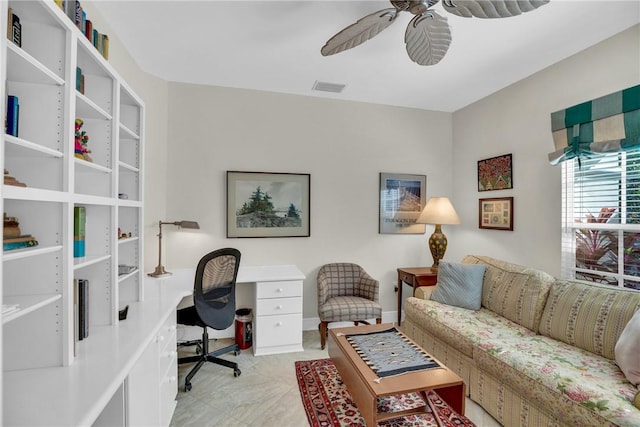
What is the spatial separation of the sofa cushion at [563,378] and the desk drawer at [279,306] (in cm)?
153

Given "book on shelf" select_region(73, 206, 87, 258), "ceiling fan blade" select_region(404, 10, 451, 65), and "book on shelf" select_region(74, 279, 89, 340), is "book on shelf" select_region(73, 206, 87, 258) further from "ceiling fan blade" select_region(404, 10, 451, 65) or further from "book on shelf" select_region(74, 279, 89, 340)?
"ceiling fan blade" select_region(404, 10, 451, 65)

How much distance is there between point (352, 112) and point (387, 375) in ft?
9.27

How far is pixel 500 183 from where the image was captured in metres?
3.24

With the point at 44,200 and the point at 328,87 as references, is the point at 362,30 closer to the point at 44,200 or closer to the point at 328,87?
the point at 328,87

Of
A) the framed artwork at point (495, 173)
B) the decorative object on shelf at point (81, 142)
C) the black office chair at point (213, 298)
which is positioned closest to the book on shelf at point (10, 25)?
the decorative object on shelf at point (81, 142)

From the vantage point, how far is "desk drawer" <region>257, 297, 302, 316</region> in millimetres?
2855

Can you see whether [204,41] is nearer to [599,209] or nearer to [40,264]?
[40,264]

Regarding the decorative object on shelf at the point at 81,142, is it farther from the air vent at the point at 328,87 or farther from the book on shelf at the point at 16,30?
the air vent at the point at 328,87

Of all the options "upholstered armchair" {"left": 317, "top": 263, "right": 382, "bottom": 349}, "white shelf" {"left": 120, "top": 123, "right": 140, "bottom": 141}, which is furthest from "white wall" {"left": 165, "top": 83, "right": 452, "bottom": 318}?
"white shelf" {"left": 120, "top": 123, "right": 140, "bottom": 141}

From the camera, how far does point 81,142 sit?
5.07 feet

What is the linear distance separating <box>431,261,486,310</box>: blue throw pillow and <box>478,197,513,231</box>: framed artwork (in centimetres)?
58

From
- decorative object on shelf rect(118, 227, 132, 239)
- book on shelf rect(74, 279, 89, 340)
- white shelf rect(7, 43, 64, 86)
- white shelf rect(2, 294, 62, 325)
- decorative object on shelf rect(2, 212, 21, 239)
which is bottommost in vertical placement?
book on shelf rect(74, 279, 89, 340)

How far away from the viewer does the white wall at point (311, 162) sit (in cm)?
321

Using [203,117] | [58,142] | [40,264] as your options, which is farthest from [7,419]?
[203,117]
